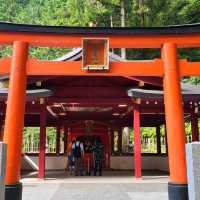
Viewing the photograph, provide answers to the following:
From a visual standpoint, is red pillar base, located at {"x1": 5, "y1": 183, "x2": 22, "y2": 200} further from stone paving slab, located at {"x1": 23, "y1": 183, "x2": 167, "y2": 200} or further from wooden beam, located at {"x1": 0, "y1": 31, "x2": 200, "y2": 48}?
wooden beam, located at {"x1": 0, "y1": 31, "x2": 200, "y2": 48}

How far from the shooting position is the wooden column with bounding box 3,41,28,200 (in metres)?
8.45

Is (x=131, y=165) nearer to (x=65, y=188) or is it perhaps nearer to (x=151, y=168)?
(x=151, y=168)

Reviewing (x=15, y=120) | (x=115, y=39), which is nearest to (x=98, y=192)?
(x=15, y=120)

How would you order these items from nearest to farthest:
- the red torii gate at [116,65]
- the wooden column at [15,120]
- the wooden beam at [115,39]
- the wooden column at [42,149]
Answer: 1. the wooden column at [15,120]
2. the red torii gate at [116,65]
3. the wooden beam at [115,39]
4. the wooden column at [42,149]

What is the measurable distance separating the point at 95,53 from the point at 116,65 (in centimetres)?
72

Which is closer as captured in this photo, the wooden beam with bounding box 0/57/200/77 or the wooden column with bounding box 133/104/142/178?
the wooden beam with bounding box 0/57/200/77

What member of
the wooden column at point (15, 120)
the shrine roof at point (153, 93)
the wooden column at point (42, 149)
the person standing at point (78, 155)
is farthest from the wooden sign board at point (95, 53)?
the person standing at point (78, 155)

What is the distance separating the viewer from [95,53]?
10.0 metres

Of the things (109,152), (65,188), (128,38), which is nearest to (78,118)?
(109,152)

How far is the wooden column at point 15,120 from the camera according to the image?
8453mm

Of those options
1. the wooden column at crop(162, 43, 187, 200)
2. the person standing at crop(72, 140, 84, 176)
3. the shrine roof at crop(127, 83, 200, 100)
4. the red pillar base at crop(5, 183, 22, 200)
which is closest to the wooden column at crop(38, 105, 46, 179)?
the person standing at crop(72, 140, 84, 176)

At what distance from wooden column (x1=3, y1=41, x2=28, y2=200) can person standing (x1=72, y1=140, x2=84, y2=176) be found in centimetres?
745

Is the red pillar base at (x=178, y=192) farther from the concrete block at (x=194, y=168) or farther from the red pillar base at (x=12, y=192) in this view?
the red pillar base at (x=12, y=192)

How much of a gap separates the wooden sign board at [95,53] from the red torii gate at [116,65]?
15 centimetres
